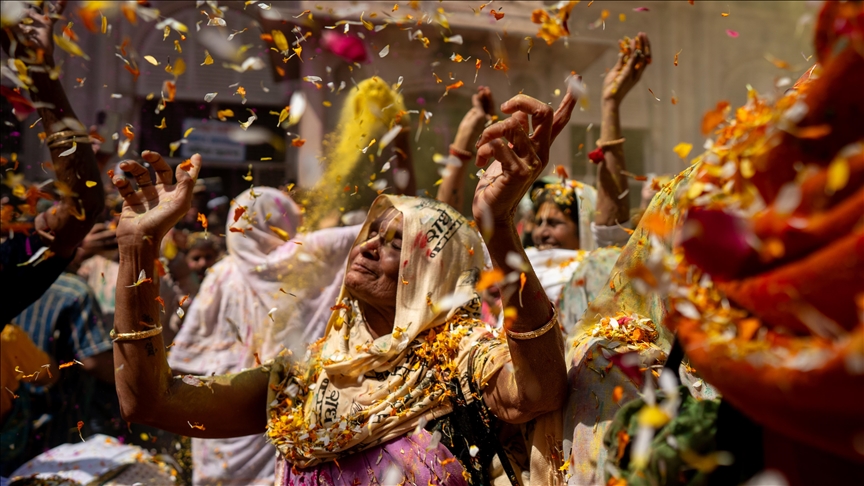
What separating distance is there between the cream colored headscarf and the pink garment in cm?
4

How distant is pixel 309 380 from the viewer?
2.89 metres

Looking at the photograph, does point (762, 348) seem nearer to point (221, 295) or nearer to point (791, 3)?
point (221, 295)

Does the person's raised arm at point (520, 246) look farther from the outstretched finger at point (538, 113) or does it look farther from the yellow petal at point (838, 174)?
the yellow petal at point (838, 174)

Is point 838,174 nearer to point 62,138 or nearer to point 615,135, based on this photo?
point 62,138

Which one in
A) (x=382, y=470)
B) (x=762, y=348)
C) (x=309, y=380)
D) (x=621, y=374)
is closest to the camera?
(x=762, y=348)

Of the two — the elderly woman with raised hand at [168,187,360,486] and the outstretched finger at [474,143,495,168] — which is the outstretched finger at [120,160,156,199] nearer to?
the outstretched finger at [474,143,495,168]

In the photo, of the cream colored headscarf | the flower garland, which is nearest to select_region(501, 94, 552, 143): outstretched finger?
the cream colored headscarf

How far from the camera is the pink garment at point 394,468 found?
8.33 ft

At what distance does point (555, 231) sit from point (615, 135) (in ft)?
3.59

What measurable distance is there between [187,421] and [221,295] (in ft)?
8.66

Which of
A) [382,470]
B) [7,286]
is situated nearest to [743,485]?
[382,470]

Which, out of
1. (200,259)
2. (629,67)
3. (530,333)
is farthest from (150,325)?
(200,259)

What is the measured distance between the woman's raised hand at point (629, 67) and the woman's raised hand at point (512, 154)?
1667mm

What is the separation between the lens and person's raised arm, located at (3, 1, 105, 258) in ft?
8.85
